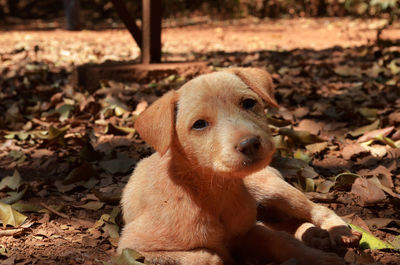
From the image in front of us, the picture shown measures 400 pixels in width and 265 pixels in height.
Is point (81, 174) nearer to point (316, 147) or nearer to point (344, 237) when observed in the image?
point (316, 147)

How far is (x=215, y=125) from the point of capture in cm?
268

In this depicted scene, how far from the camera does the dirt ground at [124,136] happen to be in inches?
136

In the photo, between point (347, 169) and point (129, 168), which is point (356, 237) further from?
point (129, 168)

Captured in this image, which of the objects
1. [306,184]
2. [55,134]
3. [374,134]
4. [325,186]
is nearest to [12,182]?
[55,134]

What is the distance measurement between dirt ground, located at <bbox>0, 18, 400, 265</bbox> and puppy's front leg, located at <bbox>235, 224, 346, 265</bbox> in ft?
0.63

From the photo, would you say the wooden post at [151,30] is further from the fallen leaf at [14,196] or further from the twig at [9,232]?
the twig at [9,232]

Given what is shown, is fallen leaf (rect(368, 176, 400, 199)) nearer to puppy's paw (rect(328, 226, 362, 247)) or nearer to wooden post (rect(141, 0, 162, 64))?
puppy's paw (rect(328, 226, 362, 247))

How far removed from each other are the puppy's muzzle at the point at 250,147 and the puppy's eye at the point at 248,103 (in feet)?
1.15

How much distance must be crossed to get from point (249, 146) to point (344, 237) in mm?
1016

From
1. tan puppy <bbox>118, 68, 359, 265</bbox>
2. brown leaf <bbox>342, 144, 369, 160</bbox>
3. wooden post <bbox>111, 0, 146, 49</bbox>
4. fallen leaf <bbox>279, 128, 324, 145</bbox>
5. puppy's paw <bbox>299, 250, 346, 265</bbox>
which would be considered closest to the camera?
tan puppy <bbox>118, 68, 359, 265</bbox>

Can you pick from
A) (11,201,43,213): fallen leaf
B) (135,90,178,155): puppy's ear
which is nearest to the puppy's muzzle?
(135,90,178,155): puppy's ear

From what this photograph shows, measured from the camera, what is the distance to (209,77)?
289 centimetres

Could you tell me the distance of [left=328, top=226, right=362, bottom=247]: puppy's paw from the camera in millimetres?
3049

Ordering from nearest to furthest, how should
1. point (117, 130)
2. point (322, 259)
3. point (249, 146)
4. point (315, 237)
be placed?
point (249, 146)
point (322, 259)
point (315, 237)
point (117, 130)
